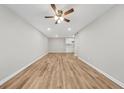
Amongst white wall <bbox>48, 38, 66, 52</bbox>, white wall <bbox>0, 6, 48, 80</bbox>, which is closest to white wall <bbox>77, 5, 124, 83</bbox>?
white wall <bbox>0, 6, 48, 80</bbox>

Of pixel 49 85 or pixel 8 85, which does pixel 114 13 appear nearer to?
pixel 49 85

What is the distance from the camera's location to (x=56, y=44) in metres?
13.9

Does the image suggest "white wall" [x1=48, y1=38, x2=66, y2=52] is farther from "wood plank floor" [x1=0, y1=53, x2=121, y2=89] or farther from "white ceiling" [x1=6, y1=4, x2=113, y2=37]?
"wood plank floor" [x1=0, y1=53, x2=121, y2=89]

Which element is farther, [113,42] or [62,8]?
[62,8]

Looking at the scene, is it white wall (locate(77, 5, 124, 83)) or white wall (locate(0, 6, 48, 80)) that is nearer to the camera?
white wall (locate(77, 5, 124, 83))

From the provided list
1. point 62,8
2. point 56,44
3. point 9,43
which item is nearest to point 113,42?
point 62,8

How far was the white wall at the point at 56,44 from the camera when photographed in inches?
543

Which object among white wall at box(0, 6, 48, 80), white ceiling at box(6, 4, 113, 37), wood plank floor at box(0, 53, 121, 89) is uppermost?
white ceiling at box(6, 4, 113, 37)

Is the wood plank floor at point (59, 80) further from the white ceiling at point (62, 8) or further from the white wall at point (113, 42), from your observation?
the white ceiling at point (62, 8)

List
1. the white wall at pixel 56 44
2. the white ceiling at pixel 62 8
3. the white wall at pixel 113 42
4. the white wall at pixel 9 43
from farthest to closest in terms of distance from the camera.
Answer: the white wall at pixel 56 44
the white ceiling at pixel 62 8
the white wall at pixel 9 43
the white wall at pixel 113 42

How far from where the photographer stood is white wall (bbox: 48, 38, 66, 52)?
543 inches

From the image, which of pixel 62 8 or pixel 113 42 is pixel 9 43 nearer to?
pixel 62 8

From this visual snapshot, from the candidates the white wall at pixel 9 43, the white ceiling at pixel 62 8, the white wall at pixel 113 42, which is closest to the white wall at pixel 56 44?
the white ceiling at pixel 62 8
